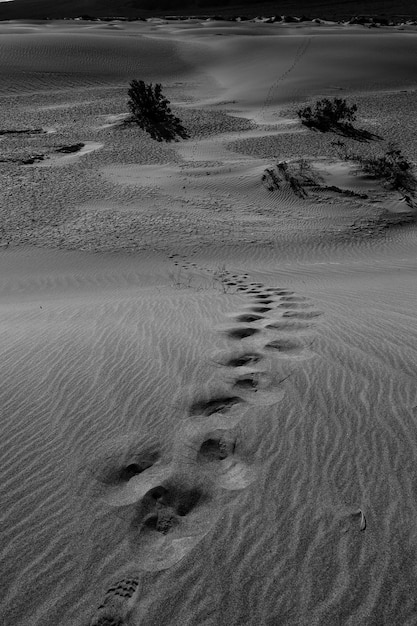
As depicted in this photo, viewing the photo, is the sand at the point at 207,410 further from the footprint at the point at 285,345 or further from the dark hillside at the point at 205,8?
the dark hillside at the point at 205,8

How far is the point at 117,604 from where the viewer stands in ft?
6.52

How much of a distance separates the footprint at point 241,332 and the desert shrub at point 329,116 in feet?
47.8

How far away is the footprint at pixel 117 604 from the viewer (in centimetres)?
193

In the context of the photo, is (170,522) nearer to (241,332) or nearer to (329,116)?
(241,332)

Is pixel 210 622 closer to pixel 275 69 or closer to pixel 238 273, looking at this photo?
pixel 238 273

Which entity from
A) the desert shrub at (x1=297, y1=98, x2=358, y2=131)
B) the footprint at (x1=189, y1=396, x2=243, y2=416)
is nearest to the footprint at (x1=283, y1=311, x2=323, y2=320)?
the footprint at (x1=189, y1=396, x2=243, y2=416)

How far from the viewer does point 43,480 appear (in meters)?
2.59

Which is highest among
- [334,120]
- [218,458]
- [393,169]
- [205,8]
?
[205,8]

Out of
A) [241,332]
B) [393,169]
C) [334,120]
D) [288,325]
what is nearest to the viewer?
[241,332]

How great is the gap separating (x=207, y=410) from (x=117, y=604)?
140 centimetres

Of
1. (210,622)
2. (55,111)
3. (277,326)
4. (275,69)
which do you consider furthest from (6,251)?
(275,69)

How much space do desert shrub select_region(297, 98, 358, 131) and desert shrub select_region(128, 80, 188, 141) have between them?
493 centimetres

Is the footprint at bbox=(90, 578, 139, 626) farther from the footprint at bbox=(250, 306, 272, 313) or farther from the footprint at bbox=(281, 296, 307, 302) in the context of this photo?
the footprint at bbox=(281, 296, 307, 302)

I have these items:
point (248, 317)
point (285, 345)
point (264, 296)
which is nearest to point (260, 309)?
point (248, 317)
